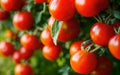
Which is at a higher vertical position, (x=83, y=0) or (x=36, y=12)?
(x=36, y=12)

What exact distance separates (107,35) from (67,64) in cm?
45

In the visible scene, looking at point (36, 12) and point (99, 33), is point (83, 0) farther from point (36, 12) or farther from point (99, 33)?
point (36, 12)

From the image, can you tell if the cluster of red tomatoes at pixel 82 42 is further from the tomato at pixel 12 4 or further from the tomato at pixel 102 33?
the tomato at pixel 12 4

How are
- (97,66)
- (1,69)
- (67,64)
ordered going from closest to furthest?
1. (97,66)
2. (67,64)
3. (1,69)

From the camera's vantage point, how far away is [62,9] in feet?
3.91

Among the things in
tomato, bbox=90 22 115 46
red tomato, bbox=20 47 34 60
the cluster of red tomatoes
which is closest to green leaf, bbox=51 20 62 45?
the cluster of red tomatoes

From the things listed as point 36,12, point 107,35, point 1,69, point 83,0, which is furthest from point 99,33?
point 1,69

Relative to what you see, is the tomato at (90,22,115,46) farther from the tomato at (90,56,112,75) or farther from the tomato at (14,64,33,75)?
the tomato at (14,64,33,75)

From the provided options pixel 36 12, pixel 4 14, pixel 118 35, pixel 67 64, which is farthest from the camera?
pixel 4 14

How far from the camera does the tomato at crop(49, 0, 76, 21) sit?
1.18 metres

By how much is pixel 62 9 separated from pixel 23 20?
1.65ft

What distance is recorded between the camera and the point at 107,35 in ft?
3.90

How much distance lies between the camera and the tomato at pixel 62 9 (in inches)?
46.5

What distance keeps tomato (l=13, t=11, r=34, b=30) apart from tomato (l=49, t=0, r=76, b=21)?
484mm
